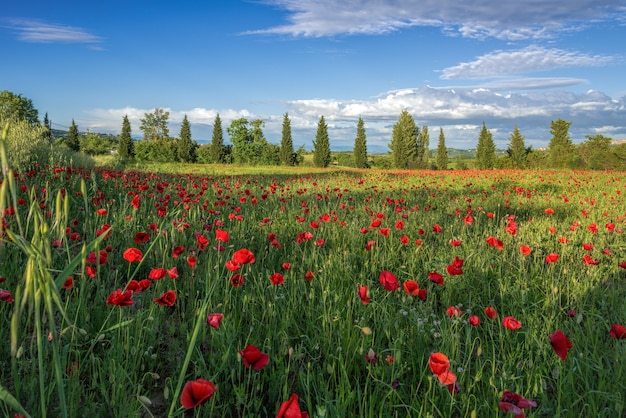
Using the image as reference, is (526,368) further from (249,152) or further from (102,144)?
(102,144)

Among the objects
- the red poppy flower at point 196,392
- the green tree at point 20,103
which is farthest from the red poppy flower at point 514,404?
the green tree at point 20,103

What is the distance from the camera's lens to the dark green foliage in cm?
5531

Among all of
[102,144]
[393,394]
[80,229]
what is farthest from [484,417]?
[102,144]

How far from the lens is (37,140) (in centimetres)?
1326

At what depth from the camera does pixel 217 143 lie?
55531mm

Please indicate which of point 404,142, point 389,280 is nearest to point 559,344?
point 389,280

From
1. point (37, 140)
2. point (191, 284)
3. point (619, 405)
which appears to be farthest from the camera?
point (37, 140)

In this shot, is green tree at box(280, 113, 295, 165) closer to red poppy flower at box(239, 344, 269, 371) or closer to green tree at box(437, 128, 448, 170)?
green tree at box(437, 128, 448, 170)

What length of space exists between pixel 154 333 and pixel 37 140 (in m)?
14.2

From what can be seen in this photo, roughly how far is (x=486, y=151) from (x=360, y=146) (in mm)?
17427

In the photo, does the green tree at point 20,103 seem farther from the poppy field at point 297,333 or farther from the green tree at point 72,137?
the poppy field at point 297,333

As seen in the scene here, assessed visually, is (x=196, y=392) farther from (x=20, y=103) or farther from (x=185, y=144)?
(x=20, y=103)

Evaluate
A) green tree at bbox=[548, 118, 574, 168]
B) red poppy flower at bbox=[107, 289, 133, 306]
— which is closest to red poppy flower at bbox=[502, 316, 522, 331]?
red poppy flower at bbox=[107, 289, 133, 306]

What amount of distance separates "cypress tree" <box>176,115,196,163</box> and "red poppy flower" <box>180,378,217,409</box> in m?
58.6
